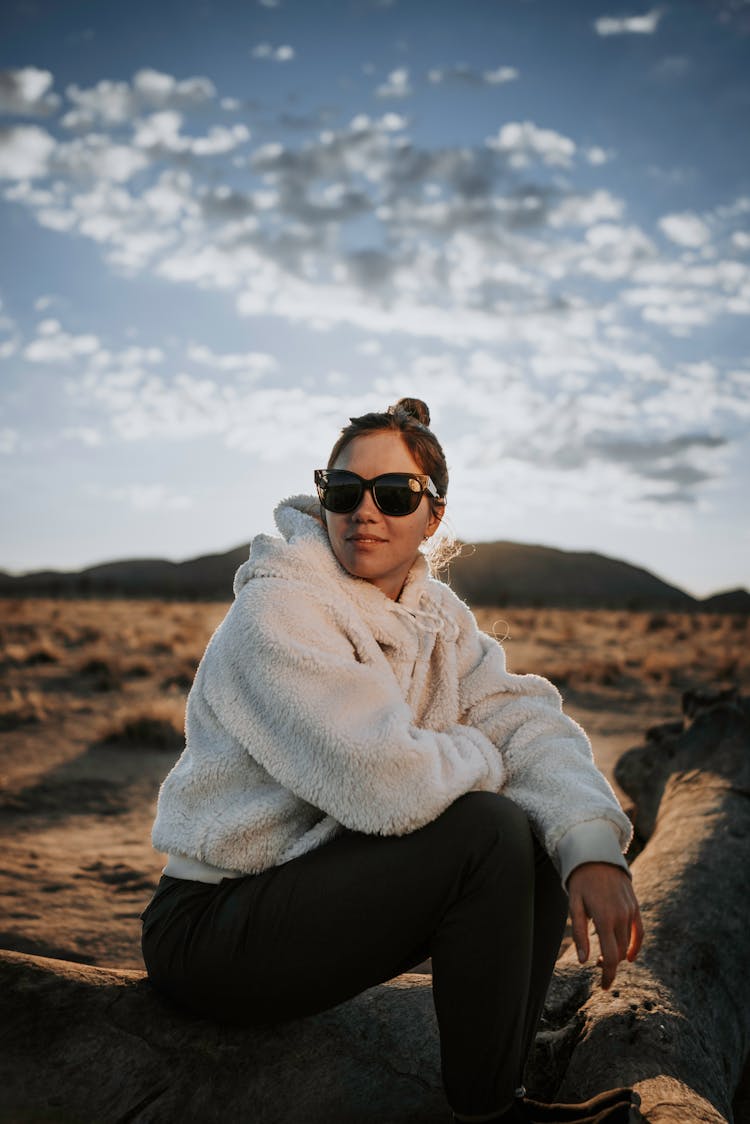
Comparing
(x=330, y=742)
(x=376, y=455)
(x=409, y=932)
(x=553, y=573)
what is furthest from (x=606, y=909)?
(x=553, y=573)

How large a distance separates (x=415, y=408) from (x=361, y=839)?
1383 millimetres

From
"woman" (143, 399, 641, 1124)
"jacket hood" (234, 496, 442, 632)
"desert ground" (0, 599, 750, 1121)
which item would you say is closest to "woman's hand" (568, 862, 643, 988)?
"woman" (143, 399, 641, 1124)

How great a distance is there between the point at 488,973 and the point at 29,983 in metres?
1.26

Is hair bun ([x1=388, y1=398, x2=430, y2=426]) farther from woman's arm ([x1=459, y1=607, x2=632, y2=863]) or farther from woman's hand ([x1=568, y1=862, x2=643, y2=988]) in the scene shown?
woman's hand ([x1=568, y1=862, x2=643, y2=988])

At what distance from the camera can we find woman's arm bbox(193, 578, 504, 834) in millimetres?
1804

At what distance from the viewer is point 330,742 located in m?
1.82

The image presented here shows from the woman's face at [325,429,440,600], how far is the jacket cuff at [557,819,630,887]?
877 mm

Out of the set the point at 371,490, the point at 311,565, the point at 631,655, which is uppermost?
the point at 371,490

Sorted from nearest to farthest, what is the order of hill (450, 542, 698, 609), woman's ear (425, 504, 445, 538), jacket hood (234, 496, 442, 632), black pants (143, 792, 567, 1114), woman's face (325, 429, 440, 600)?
black pants (143, 792, 567, 1114) → jacket hood (234, 496, 442, 632) → woman's face (325, 429, 440, 600) → woman's ear (425, 504, 445, 538) → hill (450, 542, 698, 609)

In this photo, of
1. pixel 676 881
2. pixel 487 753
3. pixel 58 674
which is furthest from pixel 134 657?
pixel 487 753

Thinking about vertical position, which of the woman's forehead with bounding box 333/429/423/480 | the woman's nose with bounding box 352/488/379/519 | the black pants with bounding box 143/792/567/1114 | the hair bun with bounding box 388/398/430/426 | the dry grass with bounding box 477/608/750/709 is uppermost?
the hair bun with bounding box 388/398/430/426

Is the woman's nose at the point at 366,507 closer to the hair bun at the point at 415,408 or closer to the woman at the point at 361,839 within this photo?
the woman at the point at 361,839

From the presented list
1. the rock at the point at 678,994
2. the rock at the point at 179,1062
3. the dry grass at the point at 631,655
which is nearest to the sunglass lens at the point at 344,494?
the rock at the point at 179,1062

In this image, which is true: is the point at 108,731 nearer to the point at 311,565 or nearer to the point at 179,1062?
the point at 179,1062
